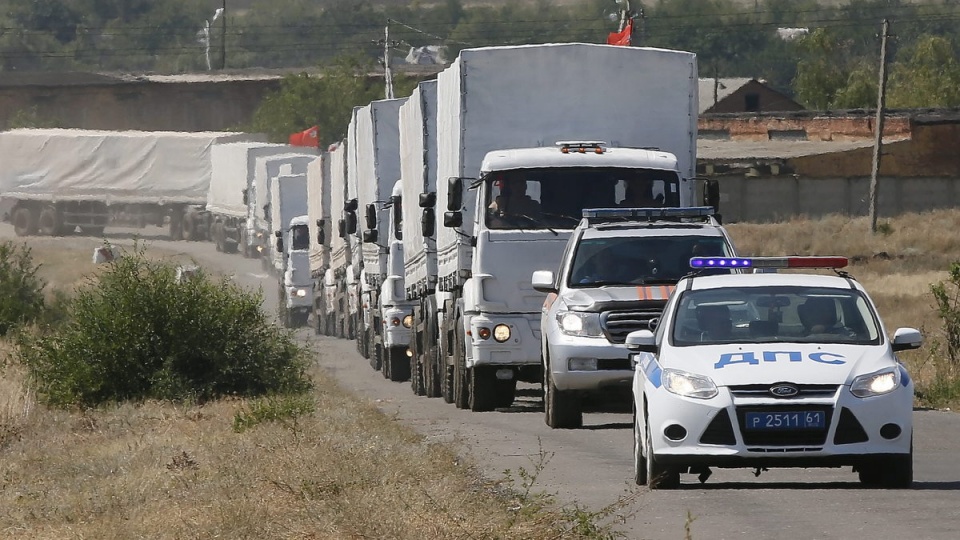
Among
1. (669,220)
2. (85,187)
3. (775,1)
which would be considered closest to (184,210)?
(85,187)

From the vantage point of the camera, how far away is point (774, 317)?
1275cm

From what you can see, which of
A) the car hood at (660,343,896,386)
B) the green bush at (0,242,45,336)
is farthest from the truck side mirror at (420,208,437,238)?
the green bush at (0,242,45,336)

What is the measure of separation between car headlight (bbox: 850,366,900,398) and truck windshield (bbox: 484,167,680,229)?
26.7 feet

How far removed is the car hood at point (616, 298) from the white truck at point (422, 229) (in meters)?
5.80

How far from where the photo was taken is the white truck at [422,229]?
24641 mm

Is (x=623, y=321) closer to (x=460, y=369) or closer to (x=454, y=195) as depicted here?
(x=454, y=195)

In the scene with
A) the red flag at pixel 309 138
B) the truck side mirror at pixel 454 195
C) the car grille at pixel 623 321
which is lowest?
the car grille at pixel 623 321

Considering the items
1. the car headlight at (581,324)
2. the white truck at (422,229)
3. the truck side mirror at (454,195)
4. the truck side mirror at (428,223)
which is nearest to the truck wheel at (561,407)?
the car headlight at (581,324)

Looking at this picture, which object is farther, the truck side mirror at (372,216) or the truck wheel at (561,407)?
the truck side mirror at (372,216)

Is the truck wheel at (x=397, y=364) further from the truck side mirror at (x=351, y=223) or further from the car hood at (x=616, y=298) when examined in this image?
the car hood at (x=616, y=298)

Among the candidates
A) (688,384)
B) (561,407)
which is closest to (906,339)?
(688,384)

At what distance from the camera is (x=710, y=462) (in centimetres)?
1173

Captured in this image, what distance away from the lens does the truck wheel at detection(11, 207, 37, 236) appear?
7819cm

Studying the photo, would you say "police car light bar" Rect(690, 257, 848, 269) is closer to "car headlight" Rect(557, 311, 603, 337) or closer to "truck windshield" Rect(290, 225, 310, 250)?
"car headlight" Rect(557, 311, 603, 337)
